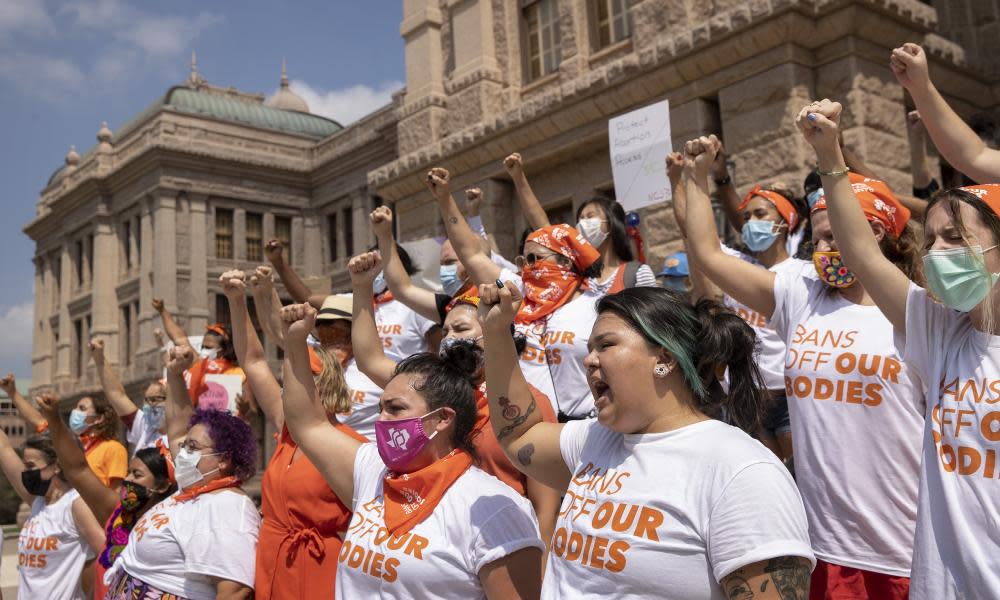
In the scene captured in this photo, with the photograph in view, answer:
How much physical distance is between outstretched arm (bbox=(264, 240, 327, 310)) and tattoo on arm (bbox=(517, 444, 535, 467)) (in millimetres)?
3439

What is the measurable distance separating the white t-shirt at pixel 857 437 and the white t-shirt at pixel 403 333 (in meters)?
2.76

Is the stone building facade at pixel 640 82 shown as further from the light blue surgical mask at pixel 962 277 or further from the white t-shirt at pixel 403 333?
the light blue surgical mask at pixel 962 277

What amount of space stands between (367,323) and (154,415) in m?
4.02

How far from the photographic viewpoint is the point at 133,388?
36312 mm

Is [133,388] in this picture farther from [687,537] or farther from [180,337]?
[687,537]

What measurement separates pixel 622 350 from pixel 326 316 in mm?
3091

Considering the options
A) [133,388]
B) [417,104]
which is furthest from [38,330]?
[417,104]

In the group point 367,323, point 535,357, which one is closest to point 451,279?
point 535,357

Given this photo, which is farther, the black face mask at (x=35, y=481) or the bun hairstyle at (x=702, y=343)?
the black face mask at (x=35, y=481)

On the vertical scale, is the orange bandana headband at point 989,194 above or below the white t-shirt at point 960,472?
above

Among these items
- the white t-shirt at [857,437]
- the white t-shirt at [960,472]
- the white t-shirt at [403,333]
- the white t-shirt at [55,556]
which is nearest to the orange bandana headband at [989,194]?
the white t-shirt at [960,472]

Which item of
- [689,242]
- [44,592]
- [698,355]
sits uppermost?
[689,242]

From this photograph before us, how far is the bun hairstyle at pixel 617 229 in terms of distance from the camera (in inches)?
203

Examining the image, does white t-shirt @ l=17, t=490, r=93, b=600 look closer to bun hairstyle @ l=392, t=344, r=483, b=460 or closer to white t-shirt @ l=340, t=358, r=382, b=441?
white t-shirt @ l=340, t=358, r=382, b=441
